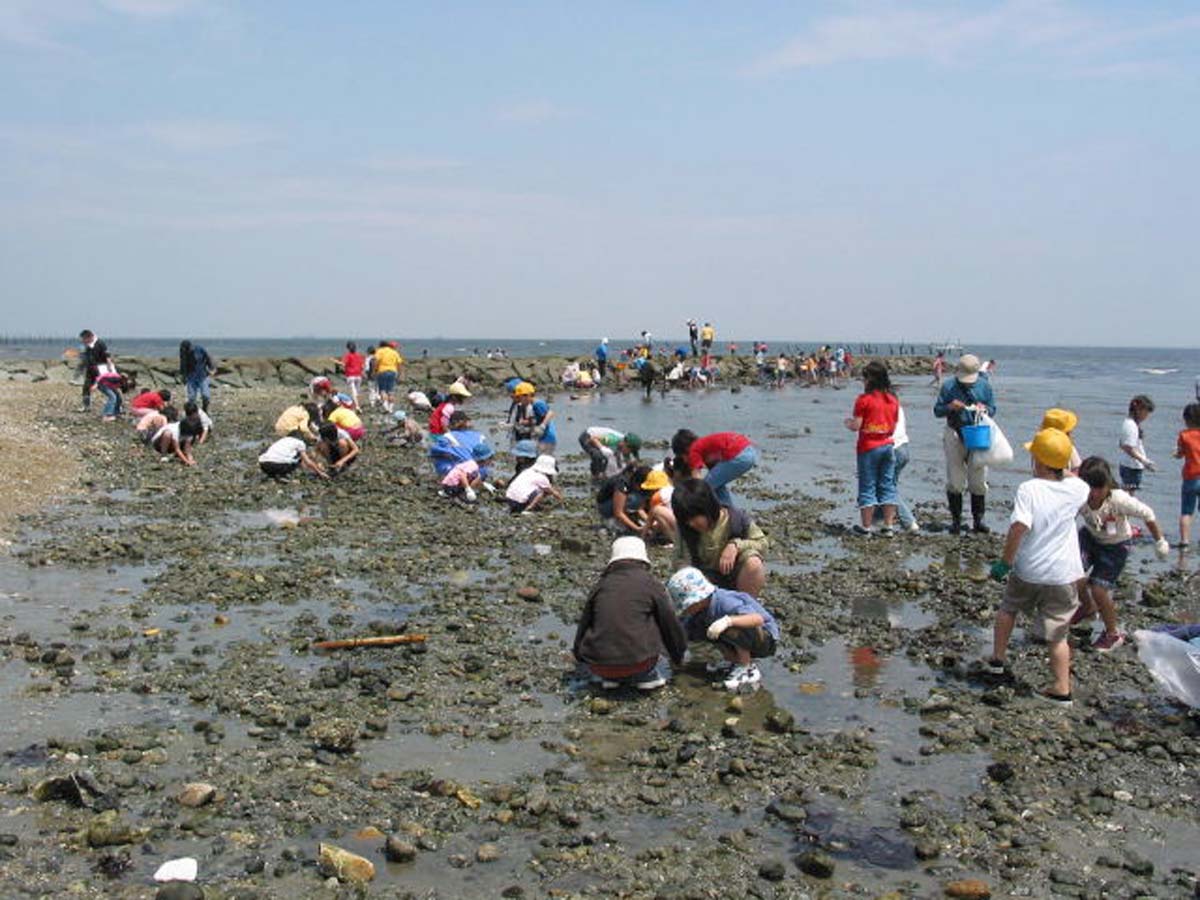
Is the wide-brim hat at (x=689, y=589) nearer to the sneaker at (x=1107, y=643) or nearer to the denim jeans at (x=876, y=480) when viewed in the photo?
the sneaker at (x=1107, y=643)

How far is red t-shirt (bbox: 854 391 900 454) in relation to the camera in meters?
13.7

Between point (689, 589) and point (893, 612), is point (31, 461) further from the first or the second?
point (893, 612)

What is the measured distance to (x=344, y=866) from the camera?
5070mm

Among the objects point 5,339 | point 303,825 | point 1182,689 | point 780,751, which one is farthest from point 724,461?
point 5,339

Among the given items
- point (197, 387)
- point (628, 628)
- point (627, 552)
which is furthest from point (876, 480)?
point (197, 387)

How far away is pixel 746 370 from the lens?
65.9m

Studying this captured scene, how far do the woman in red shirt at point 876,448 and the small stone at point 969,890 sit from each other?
8.93 metres

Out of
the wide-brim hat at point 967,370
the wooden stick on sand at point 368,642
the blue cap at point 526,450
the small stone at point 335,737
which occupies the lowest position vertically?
the small stone at point 335,737

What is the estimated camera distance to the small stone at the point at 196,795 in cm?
571

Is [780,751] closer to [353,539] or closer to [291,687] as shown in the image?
[291,687]

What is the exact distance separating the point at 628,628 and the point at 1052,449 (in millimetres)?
3359

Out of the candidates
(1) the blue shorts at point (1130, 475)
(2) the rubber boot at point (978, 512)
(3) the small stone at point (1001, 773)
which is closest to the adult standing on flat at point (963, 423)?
(2) the rubber boot at point (978, 512)

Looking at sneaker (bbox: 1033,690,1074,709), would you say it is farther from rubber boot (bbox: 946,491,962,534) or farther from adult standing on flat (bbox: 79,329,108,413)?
adult standing on flat (bbox: 79,329,108,413)

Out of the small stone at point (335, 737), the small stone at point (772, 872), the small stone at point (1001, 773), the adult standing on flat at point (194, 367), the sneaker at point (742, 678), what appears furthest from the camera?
the adult standing on flat at point (194, 367)
